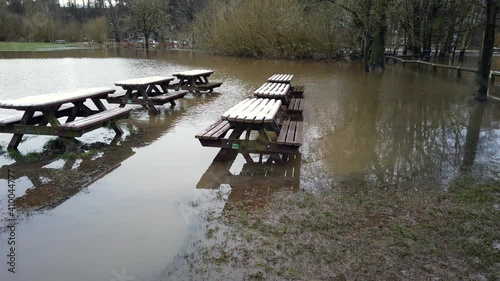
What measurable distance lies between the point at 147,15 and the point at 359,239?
52.6 meters

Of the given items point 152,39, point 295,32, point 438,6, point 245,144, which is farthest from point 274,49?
point 152,39

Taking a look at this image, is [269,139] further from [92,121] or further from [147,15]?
[147,15]

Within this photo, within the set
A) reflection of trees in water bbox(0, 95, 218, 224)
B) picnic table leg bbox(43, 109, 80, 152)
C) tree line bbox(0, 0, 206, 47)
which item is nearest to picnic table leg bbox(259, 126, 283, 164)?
reflection of trees in water bbox(0, 95, 218, 224)

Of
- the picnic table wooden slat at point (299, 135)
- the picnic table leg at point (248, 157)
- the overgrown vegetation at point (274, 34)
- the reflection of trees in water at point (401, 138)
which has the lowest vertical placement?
the picnic table leg at point (248, 157)

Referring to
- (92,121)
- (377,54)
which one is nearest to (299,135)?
(92,121)

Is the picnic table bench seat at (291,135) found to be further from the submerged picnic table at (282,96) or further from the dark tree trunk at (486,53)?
the dark tree trunk at (486,53)

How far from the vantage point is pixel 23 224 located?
3.73m

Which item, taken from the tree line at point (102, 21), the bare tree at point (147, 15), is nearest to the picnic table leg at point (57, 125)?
the bare tree at point (147, 15)

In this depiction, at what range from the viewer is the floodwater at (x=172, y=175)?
3.27 meters

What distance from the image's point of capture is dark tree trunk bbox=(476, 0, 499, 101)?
9922mm

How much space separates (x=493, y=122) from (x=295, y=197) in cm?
612

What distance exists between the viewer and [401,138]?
6.94 meters

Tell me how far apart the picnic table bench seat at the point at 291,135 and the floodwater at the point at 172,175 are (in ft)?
1.17

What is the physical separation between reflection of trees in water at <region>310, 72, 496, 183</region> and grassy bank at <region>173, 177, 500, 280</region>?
2.88 ft
